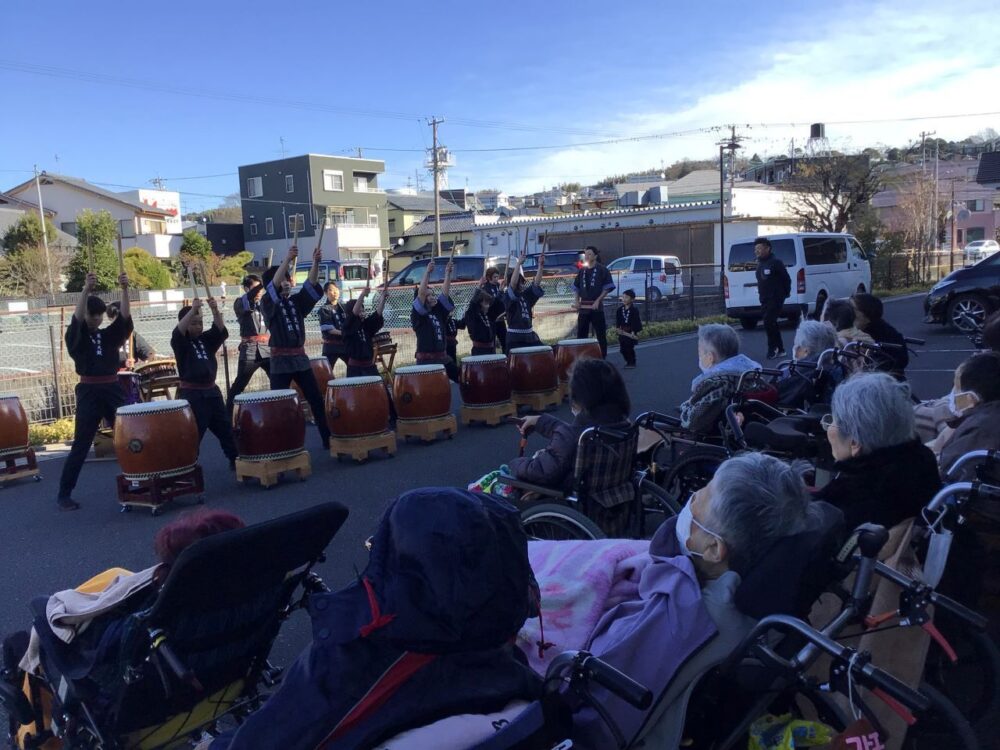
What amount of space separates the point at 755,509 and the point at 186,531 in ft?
5.69

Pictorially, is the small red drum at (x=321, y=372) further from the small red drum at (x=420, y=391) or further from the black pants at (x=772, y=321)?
the black pants at (x=772, y=321)

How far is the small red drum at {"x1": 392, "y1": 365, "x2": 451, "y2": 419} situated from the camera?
314 inches

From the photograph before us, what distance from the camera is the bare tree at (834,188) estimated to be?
101ft

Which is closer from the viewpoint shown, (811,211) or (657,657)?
(657,657)

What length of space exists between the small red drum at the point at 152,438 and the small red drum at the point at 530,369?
4.03 meters

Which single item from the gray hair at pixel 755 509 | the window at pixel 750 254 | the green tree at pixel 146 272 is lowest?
the gray hair at pixel 755 509

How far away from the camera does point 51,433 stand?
9234 mm

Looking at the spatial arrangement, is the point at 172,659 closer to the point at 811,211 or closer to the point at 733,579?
the point at 733,579

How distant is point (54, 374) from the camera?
9953mm

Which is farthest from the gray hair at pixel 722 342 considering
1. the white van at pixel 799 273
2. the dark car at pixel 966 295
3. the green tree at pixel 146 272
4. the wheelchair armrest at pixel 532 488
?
the green tree at pixel 146 272

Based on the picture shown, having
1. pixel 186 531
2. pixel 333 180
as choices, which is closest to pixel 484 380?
pixel 186 531

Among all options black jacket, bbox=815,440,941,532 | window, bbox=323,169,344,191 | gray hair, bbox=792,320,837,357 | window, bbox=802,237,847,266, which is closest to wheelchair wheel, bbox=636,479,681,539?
black jacket, bbox=815,440,941,532

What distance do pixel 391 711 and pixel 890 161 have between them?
122ft

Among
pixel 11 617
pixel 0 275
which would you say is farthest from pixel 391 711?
pixel 0 275
